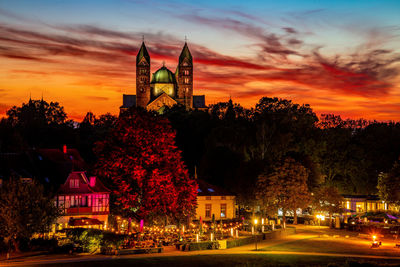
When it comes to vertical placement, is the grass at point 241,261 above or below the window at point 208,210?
below

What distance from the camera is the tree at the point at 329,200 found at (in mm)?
66938

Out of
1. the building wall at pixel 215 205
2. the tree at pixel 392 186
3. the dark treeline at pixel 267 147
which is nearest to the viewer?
the building wall at pixel 215 205

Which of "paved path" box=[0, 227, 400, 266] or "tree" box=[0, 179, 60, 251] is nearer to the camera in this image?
"paved path" box=[0, 227, 400, 266]

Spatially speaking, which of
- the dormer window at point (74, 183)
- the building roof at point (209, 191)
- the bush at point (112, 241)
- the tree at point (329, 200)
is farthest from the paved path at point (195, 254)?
the tree at point (329, 200)

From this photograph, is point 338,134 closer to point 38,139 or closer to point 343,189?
point 343,189

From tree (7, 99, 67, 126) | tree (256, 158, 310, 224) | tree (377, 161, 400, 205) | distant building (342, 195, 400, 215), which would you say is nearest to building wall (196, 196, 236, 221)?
tree (256, 158, 310, 224)

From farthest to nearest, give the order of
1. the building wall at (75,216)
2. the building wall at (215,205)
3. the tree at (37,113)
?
the tree at (37,113), the building wall at (215,205), the building wall at (75,216)

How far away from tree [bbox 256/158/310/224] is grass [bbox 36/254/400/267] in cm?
2329

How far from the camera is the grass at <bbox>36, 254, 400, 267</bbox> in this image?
34781mm

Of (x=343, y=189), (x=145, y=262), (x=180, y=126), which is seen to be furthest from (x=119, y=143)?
(x=180, y=126)

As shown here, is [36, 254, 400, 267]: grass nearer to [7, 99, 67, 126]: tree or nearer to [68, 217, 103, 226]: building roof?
[68, 217, 103, 226]: building roof

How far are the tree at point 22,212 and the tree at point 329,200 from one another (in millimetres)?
38356

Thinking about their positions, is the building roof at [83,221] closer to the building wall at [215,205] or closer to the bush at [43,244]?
the bush at [43,244]

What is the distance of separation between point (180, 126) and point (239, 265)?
82541 millimetres
